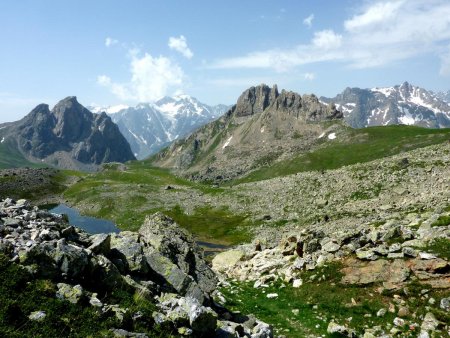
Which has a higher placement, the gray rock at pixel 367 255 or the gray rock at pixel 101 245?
the gray rock at pixel 101 245

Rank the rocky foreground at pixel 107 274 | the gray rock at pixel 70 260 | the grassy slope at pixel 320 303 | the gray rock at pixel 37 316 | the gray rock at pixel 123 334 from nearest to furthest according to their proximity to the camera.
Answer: the gray rock at pixel 37 316, the gray rock at pixel 123 334, the rocky foreground at pixel 107 274, the gray rock at pixel 70 260, the grassy slope at pixel 320 303

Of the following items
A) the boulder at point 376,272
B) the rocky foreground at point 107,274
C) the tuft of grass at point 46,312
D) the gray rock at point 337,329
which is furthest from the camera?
the boulder at point 376,272

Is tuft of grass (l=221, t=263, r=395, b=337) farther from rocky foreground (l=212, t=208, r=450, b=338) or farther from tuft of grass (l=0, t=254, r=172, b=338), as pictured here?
tuft of grass (l=0, t=254, r=172, b=338)

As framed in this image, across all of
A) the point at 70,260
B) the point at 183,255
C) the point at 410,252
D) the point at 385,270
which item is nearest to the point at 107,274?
the point at 70,260

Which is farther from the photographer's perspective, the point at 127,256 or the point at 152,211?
the point at 152,211

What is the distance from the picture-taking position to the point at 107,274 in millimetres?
19062

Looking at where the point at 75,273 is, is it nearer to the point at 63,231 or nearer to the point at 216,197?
the point at 63,231

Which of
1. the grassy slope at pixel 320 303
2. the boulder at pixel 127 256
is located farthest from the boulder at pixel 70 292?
the grassy slope at pixel 320 303

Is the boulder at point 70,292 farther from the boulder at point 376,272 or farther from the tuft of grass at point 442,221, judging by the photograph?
the tuft of grass at point 442,221

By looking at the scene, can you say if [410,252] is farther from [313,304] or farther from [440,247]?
[313,304]

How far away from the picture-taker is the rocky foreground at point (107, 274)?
16.8 m

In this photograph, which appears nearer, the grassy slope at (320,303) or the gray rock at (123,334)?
the gray rock at (123,334)

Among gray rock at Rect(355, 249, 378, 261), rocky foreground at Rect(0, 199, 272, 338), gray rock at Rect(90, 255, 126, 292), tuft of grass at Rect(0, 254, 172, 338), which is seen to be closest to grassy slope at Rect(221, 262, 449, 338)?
gray rock at Rect(355, 249, 378, 261)

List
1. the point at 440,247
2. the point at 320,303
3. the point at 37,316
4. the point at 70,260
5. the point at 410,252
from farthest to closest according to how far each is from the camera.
Result: the point at 410,252 → the point at 440,247 → the point at 320,303 → the point at 70,260 → the point at 37,316
